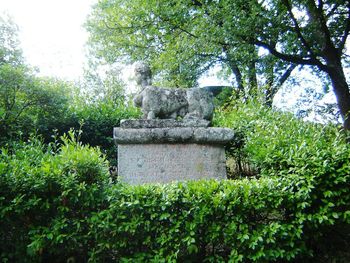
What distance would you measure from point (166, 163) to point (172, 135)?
0.45m

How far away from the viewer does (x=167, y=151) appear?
5.38m

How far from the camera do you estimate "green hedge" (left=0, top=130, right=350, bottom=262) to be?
3506mm

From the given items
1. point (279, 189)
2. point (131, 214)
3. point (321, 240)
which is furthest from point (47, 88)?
point (321, 240)

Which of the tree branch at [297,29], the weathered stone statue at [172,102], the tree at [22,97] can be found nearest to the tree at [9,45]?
the tree at [22,97]

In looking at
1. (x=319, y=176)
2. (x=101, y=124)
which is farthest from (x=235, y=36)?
(x=319, y=176)

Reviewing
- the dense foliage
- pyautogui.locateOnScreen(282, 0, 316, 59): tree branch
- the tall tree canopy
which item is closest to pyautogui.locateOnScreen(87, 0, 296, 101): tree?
the tall tree canopy

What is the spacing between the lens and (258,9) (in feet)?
33.8

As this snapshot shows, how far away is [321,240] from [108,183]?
101 inches

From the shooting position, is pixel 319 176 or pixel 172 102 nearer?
pixel 319 176

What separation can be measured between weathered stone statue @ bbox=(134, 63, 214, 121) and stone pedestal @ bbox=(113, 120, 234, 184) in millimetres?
337

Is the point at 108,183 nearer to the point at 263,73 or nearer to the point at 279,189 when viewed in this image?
the point at 279,189

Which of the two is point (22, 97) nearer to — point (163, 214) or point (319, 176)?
point (163, 214)

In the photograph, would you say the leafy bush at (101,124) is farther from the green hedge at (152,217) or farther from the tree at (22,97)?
the green hedge at (152,217)

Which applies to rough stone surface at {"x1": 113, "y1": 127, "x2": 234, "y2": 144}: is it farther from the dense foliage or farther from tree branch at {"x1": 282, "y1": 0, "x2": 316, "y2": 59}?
tree branch at {"x1": 282, "y1": 0, "x2": 316, "y2": 59}
